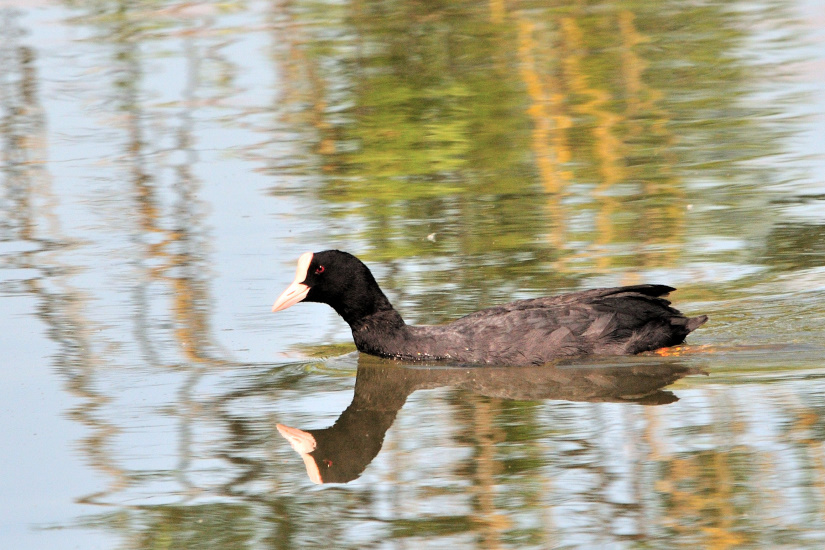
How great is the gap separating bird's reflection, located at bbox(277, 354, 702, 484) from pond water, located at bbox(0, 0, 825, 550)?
28 millimetres

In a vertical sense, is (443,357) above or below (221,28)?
below

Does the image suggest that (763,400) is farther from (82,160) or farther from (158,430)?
(82,160)

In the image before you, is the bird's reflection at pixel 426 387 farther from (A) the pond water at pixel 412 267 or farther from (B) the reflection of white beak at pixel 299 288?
(B) the reflection of white beak at pixel 299 288

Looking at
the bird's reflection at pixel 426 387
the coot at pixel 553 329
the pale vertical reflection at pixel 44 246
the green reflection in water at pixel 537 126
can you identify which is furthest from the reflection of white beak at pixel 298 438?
the green reflection in water at pixel 537 126

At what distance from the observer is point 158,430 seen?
243 inches

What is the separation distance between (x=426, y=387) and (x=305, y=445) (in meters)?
1.12

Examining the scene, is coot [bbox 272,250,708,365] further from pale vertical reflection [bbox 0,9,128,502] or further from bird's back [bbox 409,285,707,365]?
pale vertical reflection [bbox 0,9,128,502]

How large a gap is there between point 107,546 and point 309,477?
0.94 meters

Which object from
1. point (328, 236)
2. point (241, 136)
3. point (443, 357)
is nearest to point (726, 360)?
point (443, 357)

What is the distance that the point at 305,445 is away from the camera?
19.5 feet

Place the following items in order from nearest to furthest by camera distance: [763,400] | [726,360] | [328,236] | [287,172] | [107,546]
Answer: [107,546] → [763,400] → [726,360] → [328,236] → [287,172]

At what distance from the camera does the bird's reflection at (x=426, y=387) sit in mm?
5840

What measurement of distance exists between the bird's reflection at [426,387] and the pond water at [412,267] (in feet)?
0.09

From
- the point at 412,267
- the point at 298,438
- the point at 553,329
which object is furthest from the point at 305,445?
the point at 412,267
